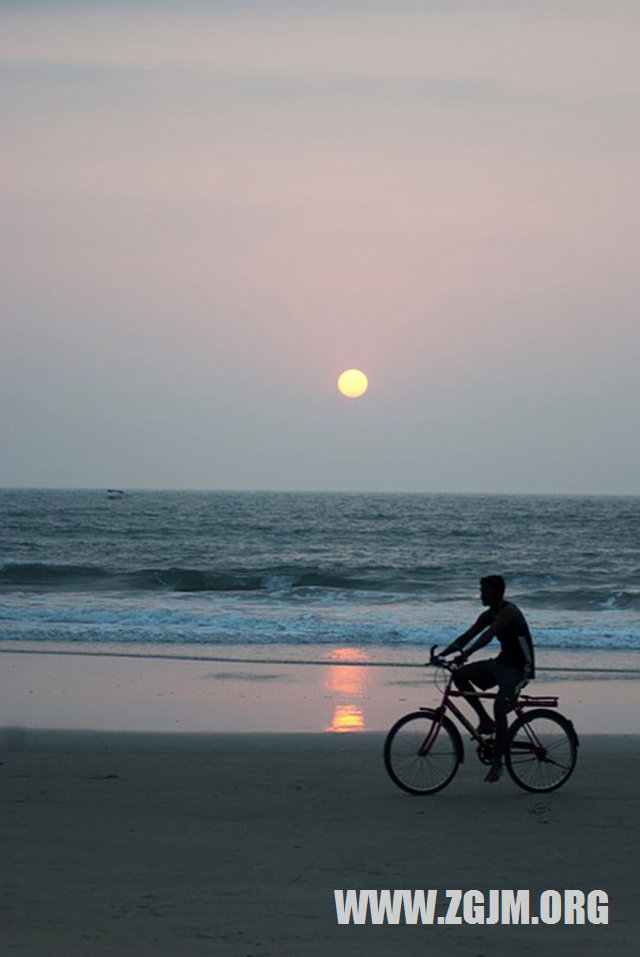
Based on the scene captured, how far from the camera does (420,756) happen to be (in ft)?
30.3

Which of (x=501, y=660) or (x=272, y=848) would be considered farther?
(x=501, y=660)

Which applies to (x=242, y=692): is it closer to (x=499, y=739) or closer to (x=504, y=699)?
(x=499, y=739)

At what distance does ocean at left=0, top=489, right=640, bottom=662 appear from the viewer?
22625mm

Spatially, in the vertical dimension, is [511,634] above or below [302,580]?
above

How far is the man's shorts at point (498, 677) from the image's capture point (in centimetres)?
891

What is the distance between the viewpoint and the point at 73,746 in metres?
11.2

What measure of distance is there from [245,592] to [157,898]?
3098 cm

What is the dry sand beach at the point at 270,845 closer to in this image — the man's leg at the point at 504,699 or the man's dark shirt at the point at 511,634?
the man's leg at the point at 504,699

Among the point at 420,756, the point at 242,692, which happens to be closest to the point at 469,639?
the point at 420,756

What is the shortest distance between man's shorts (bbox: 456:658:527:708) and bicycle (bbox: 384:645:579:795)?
0.69ft

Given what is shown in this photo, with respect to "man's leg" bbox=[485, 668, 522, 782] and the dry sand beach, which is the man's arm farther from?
the dry sand beach

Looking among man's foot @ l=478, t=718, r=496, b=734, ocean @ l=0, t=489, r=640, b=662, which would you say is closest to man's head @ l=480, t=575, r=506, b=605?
man's foot @ l=478, t=718, r=496, b=734

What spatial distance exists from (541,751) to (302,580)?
102ft

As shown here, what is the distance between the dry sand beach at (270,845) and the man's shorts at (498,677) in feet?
2.72
